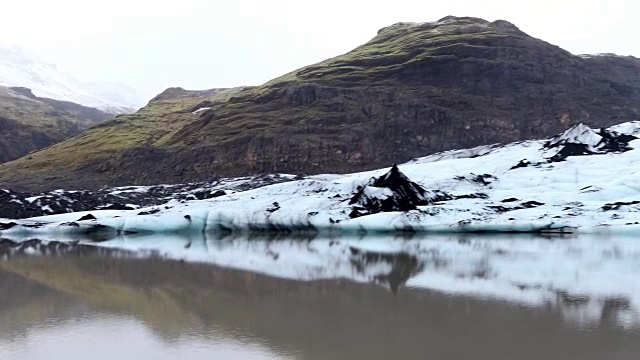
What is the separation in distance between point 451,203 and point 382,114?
2190cm

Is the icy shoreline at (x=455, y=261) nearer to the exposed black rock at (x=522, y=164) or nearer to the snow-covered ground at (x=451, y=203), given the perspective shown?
the snow-covered ground at (x=451, y=203)

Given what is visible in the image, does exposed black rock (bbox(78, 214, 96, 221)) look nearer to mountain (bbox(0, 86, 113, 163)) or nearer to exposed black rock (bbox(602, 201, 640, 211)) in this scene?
exposed black rock (bbox(602, 201, 640, 211))

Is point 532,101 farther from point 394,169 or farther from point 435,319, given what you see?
point 435,319

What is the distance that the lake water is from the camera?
215 inches

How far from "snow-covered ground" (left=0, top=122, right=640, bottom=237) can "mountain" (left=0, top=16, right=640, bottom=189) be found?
12964 mm

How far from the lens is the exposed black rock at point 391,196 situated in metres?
19.8

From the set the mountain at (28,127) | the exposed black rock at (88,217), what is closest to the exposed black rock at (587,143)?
the exposed black rock at (88,217)

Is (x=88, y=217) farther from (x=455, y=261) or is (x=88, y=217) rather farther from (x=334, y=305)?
(x=334, y=305)

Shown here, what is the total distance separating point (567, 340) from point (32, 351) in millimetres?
5016

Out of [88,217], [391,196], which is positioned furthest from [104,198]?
[391,196]

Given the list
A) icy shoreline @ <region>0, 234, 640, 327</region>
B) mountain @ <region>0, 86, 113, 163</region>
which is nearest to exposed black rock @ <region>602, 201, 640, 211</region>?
icy shoreline @ <region>0, 234, 640, 327</region>

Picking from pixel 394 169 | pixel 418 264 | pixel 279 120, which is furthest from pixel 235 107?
pixel 418 264

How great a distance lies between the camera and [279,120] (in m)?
42.0

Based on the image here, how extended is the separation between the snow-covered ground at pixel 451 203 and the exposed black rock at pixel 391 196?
0.11 ft
